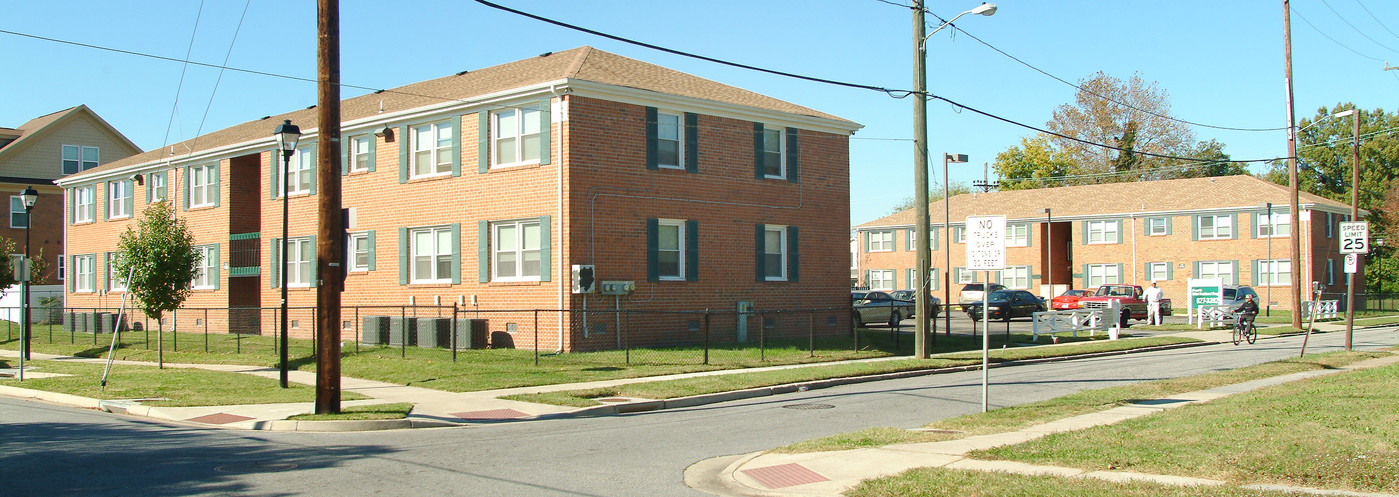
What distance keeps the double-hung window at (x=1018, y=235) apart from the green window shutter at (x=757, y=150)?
3829 centimetres

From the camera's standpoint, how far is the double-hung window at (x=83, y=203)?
42062mm

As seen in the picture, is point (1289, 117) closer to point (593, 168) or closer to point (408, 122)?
point (593, 168)

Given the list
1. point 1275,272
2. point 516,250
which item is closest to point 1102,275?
point 1275,272

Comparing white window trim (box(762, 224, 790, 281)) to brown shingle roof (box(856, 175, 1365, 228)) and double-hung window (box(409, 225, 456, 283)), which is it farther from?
brown shingle roof (box(856, 175, 1365, 228))

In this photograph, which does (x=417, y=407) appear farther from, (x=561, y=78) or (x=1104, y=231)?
(x=1104, y=231)

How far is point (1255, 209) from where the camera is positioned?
2085 inches

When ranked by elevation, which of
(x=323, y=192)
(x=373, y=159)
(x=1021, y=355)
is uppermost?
(x=373, y=159)

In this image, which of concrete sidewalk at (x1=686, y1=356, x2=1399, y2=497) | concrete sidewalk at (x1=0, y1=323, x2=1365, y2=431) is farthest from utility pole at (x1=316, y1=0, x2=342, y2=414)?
concrete sidewalk at (x1=686, y1=356, x2=1399, y2=497)

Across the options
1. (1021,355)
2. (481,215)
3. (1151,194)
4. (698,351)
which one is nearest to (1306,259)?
(1151,194)

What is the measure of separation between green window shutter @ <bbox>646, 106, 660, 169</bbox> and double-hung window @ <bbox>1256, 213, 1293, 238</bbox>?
40.5 metres

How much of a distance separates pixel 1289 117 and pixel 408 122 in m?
29.4

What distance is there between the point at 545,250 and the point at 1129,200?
4519 cm

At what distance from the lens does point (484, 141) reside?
25031 millimetres

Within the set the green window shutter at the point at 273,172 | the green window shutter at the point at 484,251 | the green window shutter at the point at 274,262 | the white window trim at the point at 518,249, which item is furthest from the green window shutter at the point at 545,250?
the green window shutter at the point at 273,172
